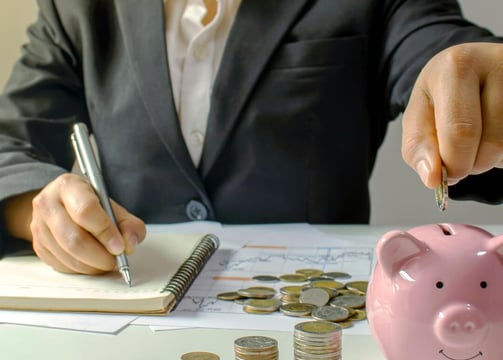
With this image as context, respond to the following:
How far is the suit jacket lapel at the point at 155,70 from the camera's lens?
2.67 feet

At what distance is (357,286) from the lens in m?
0.53

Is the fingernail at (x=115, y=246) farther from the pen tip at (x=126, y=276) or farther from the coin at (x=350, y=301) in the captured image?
the coin at (x=350, y=301)

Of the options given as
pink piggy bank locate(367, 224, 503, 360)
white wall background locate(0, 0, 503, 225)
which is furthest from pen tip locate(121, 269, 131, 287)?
white wall background locate(0, 0, 503, 225)

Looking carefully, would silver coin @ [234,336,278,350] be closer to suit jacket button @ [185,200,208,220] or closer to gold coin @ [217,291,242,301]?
gold coin @ [217,291,242,301]

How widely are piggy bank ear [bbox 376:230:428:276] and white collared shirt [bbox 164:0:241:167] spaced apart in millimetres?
480

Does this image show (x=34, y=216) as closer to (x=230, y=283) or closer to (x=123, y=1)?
(x=230, y=283)

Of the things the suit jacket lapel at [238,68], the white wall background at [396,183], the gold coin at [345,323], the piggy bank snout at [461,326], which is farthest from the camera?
the white wall background at [396,183]

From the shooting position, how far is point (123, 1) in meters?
0.86

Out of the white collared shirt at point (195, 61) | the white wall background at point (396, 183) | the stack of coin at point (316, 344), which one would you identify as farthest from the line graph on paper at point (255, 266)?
the white wall background at point (396, 183)

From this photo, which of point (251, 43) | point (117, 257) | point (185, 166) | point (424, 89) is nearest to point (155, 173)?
point (185, 166)

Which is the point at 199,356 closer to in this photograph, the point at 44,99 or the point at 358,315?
the point at 358,315

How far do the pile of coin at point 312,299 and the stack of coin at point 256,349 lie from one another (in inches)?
2.8

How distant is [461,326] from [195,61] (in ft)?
Answer: 1.83

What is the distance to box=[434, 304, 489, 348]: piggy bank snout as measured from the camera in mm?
350
